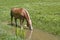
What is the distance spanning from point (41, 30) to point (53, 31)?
0.80m

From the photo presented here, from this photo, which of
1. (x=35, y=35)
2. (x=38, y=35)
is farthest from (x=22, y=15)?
(x=38, y=35)

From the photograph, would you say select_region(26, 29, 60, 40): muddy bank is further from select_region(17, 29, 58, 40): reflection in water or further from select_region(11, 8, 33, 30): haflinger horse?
select_region(11, 8, 33, 30): haflinger horse

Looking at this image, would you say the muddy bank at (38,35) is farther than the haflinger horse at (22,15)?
No

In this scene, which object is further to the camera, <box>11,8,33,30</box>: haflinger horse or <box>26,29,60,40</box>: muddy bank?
<box>11,8,33,30</box>: haflinger horse

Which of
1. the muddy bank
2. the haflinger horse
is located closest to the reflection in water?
the muddy bank

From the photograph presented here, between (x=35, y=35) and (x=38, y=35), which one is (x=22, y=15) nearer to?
(x=35, y=35)

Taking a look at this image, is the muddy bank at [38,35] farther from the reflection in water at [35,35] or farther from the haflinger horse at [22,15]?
the haflinger horse at [22,15]

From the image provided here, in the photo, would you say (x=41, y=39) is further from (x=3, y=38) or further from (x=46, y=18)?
(x=46, y=18)

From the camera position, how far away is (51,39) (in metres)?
12.7

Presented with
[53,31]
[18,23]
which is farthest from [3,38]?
[18,23]

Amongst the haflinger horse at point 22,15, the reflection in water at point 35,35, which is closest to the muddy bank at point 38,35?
the reflection in water at point 35,35

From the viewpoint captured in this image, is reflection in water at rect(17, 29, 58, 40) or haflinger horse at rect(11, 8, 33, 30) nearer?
reflection in water at rect(17, 29, 58, 40)

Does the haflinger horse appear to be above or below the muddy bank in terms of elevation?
above

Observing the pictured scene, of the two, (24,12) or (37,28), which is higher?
(24,12)
